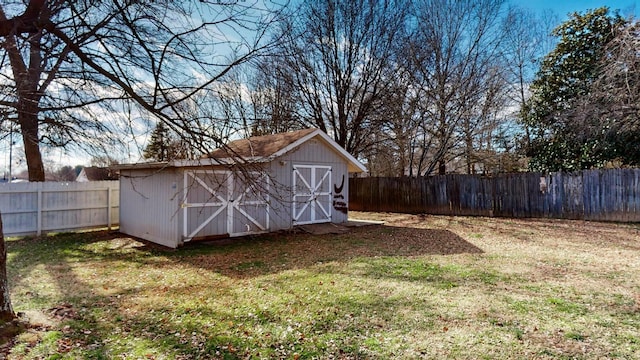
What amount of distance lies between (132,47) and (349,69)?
521 inches

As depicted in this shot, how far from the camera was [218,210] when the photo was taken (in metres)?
9.14

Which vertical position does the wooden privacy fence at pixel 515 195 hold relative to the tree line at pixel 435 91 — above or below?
below

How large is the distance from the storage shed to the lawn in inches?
29.4

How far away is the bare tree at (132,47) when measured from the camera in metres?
3.43

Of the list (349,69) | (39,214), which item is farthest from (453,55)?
(39,214)

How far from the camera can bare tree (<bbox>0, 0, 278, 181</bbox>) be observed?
11.3ft

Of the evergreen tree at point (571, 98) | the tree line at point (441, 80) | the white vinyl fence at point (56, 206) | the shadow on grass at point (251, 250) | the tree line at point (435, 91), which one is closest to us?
the tree line at point (435, 91)

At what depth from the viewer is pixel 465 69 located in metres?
16.2

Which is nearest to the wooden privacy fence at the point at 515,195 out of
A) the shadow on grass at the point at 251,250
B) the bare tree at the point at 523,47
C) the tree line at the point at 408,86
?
the tree line at the point at 408,86

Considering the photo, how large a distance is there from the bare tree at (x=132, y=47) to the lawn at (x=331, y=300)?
6.93 feet

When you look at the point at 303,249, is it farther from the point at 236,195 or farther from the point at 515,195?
the point at 515,195

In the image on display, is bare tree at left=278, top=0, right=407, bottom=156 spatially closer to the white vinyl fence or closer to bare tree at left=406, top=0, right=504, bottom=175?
bare tree at left=406, top=0, right=504, bottom=175

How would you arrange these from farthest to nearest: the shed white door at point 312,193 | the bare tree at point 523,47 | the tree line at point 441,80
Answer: the bare tree at point 523,47 < the tree line at point 441,80 < the shed white door at point 312,193

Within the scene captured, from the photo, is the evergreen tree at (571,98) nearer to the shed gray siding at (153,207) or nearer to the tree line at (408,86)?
the tree line at (408,86)
